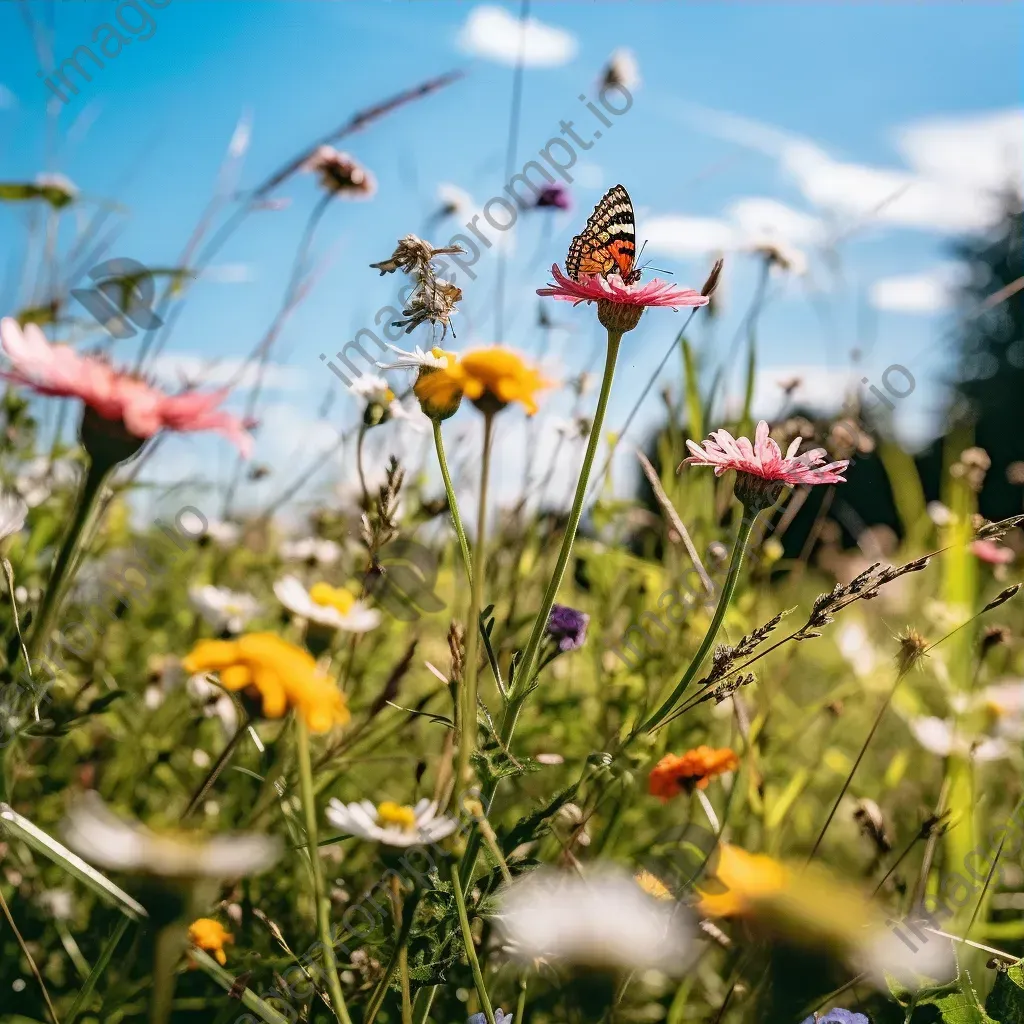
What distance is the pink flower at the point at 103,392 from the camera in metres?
0.62

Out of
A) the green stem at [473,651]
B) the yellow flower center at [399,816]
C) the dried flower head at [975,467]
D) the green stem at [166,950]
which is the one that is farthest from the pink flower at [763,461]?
the dried flower head at [975,467]

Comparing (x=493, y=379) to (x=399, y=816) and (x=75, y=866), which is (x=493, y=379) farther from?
(x=75, y=866)

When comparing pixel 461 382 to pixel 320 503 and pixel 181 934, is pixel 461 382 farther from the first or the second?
pixel 320 503

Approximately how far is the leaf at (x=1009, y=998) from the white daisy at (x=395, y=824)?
0.60 m

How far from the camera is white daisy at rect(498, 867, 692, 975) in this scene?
647mm

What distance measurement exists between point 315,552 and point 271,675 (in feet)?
4.83

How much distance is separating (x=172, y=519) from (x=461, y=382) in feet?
4.17

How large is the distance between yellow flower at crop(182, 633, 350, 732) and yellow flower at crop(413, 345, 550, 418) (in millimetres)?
279

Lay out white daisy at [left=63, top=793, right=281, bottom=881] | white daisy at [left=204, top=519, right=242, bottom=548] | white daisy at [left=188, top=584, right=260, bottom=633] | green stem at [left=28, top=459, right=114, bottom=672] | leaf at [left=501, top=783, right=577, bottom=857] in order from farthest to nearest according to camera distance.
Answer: white daisy at [left=204, top=519, right=242, bottom=548] < white daisy at [left=188, top=584, right=260, bottom=633] < leaf at [left=501, top=783, right=577, bottom=857] < green stem at [left=28, top=459, right=114, bottom=672] < white daisy at [left=63, top=793, right=281, bottom=881]

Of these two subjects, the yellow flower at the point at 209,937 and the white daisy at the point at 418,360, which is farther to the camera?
the yellow flower at the point at 209,937

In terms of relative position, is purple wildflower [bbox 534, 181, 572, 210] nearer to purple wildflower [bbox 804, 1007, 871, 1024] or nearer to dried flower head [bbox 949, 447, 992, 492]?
dried flower head [bbox 949, 447, 992, 492]

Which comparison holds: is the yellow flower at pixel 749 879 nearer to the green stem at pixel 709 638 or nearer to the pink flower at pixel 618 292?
the green stem at pixel 709 638

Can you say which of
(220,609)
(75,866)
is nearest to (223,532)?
(220,609)

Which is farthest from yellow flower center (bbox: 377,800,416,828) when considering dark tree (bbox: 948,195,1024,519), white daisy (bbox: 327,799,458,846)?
dark tree (bbox: 948,195,1024,519)
